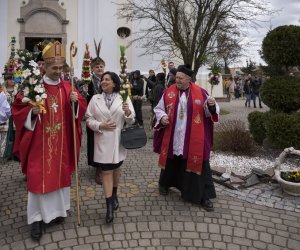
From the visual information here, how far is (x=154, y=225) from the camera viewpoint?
14.3 feet

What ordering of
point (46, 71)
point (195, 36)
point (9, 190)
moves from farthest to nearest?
point (195, 36) → point (9, 190) → point (46, 71)

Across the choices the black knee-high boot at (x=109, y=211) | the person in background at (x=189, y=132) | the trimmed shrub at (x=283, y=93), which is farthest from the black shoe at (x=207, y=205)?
the trimmed shrub at (x=283, y=93)

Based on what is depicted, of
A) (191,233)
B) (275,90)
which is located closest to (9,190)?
(191,233)

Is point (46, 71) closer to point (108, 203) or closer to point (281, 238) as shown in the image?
point (108, 203)

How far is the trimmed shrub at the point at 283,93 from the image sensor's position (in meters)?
7.34

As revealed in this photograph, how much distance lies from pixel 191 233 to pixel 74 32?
1593 centimetres

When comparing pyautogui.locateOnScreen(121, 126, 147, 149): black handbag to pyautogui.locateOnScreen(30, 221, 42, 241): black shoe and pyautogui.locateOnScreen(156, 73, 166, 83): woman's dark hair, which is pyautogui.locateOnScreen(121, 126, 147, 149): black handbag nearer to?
pyautogui.locateOnScreen(30, 221, 42, 241): black shoe

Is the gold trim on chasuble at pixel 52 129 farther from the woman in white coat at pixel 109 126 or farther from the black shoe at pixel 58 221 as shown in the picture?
the black shoe at pixel 58 221

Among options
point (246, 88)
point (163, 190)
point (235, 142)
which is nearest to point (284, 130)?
point (235, 142)

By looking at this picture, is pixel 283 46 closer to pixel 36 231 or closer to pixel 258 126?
pixel 258 126

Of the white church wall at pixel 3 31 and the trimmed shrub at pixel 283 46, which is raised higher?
the white church wall at pixel 3 31

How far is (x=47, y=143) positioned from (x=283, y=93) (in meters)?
5.18

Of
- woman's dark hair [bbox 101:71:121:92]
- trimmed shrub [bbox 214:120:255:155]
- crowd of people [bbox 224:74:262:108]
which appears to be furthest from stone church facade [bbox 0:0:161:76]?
woman's dark hair [bbox 101:71:121:92]

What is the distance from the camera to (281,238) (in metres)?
4.15
